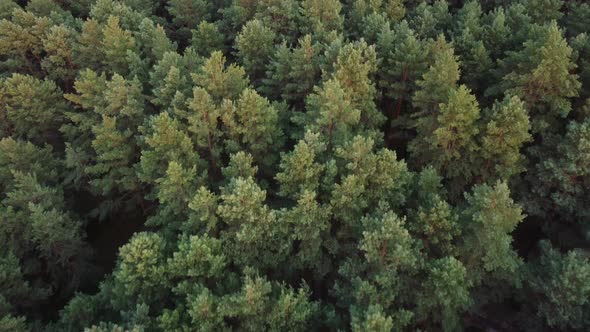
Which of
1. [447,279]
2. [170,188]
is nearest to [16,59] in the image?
[170,188]

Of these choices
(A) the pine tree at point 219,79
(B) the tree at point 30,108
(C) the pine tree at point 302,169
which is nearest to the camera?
(C) the pine tree at point 302,169

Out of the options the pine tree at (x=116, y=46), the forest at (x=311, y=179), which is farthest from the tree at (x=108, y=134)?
the pine tree at (x=116, y=46)

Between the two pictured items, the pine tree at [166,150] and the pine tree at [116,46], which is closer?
the pine tree at [166,150]

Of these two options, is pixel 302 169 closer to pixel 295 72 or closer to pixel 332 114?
pixel 332 114

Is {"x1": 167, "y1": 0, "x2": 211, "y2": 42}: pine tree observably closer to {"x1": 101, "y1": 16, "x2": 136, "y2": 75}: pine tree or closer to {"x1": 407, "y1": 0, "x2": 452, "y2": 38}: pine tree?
{"x1": 101, "y1": 16, "x2": 136, "y2": 75}: pine tree

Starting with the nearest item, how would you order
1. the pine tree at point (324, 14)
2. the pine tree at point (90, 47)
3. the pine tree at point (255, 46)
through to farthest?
the pine tree at point (255, 46), the pine tree at point (324, 14), the pine tree at point (90, 47)

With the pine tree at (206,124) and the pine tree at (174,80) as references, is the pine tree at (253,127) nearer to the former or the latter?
the pine tree at (206,124)

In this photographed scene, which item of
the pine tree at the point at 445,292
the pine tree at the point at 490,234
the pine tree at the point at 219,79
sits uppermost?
the pine tree at the point at 219,79

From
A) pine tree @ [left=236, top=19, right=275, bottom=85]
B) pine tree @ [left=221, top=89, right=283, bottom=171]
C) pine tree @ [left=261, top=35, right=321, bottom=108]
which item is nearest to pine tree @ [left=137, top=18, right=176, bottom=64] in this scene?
pine tree @ [left=236, top=19, right=275, bottom=85]

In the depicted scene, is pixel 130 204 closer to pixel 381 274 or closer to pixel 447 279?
pixel 381 274

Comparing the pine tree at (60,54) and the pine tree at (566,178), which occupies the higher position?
the pine tree at (60,54)
